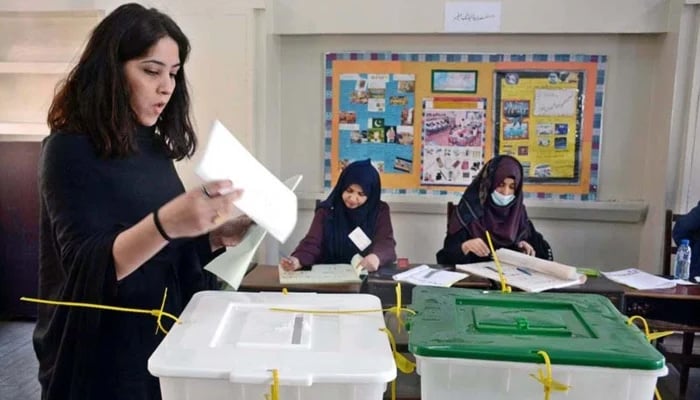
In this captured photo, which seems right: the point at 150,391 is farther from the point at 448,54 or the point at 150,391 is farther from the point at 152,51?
the point at 448,54

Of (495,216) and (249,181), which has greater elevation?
(249,181)

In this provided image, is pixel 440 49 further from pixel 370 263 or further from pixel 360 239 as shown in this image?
pixel 370 263

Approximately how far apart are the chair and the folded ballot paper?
1.38 feet

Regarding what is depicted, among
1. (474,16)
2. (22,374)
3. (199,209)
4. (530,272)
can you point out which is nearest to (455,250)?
(530,272)

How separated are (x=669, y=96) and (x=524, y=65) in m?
0.74

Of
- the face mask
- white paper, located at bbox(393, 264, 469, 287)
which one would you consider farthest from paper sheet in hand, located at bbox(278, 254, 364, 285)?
the face mask

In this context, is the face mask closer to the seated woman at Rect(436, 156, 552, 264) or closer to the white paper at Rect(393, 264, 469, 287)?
the seated woman at Rect(436, 156, 552, 264)

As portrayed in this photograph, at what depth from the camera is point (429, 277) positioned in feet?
8.19

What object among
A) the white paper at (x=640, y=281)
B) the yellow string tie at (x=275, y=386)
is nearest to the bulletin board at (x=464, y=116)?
the white paper at (x=640, y=281)

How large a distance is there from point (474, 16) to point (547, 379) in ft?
9.06

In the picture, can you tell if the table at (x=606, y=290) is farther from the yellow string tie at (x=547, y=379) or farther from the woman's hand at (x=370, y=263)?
the yellow string tie at (x=547, y=379)

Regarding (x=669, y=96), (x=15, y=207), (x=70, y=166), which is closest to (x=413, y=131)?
(x=669, y=96)

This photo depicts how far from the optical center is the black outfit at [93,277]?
987 mm

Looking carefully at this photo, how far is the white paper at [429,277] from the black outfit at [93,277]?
4.57 ft
